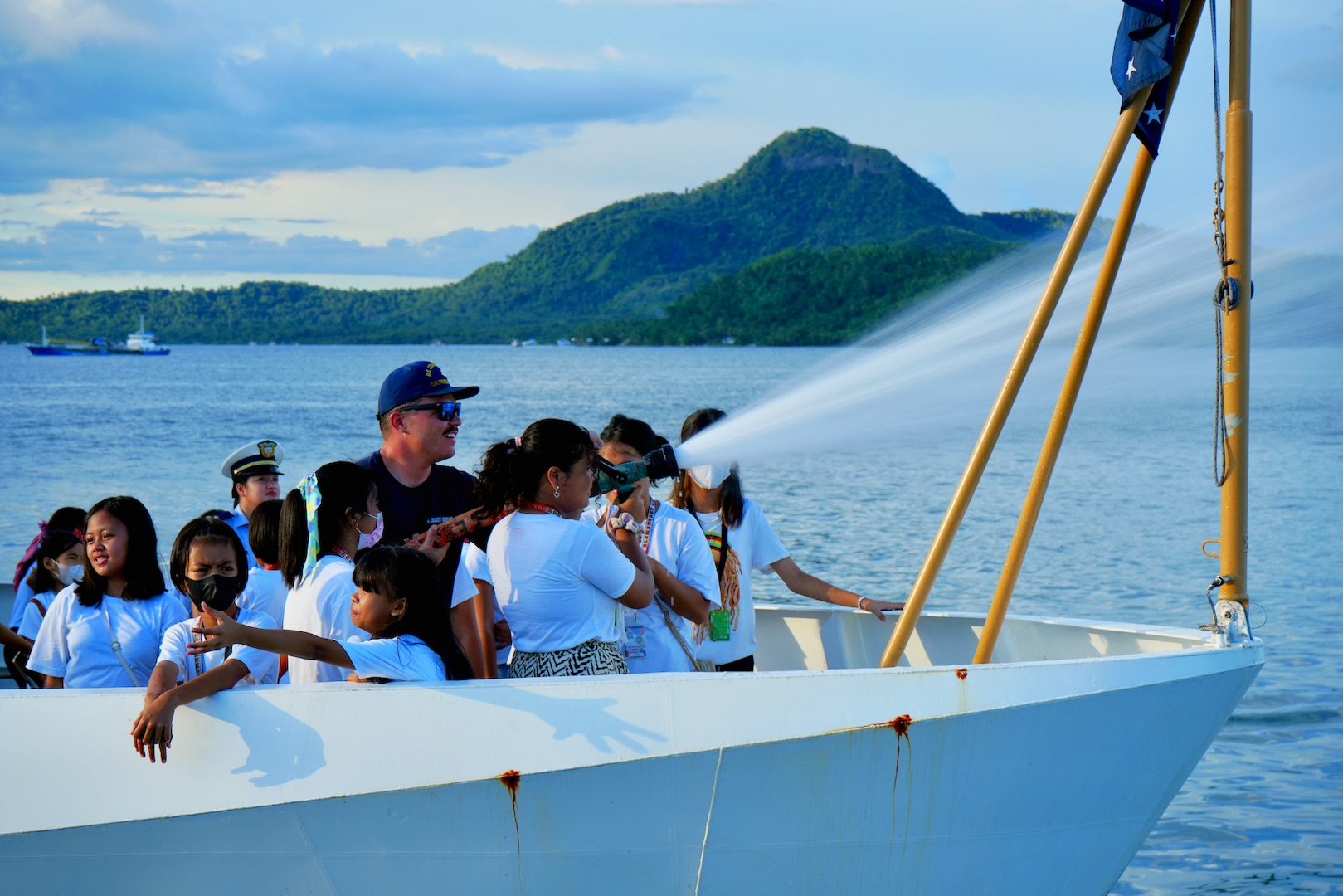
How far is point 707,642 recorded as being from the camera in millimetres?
4938

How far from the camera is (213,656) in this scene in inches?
164

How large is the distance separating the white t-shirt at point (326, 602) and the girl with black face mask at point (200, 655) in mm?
134

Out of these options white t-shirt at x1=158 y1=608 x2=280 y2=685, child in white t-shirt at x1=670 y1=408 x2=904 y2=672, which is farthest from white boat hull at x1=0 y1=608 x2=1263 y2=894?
child in white t-shirt at x1=670 y1=408 x2=904 y2=672

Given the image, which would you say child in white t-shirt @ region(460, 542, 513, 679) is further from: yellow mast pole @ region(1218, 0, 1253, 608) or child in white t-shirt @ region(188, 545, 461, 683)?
yellow mast pole @ region(1218, 0, 1253, 608)

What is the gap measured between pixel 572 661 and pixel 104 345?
485 feet

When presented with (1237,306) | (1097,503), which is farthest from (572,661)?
(1097,503)

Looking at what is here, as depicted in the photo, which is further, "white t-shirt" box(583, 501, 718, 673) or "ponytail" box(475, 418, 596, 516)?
"white t-shirt" box(583, 501, 718, 673)

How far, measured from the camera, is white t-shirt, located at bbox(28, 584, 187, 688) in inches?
170

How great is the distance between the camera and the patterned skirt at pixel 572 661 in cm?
396

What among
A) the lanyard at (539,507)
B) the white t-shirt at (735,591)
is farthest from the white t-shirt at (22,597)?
the white t-shirt at (735,591)

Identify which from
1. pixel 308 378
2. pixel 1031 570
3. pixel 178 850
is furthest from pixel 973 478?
pixel 308 378

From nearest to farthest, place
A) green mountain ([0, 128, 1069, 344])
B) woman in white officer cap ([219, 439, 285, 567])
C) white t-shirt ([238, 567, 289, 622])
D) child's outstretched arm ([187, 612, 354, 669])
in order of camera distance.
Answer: child's outstretched arm ([187, 612, 354, 669]) < white t-shirt ([238, 567, 289, 622]) < woman in white officer cap ([219, 439, 285, 567]) < green mountain ([0, 128, 1069, 344])

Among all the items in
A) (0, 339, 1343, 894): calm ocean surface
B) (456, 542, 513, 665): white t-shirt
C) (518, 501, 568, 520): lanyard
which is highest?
(518, 501, 568, 520): lanyard

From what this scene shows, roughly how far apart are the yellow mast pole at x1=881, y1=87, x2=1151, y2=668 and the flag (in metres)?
0.05
